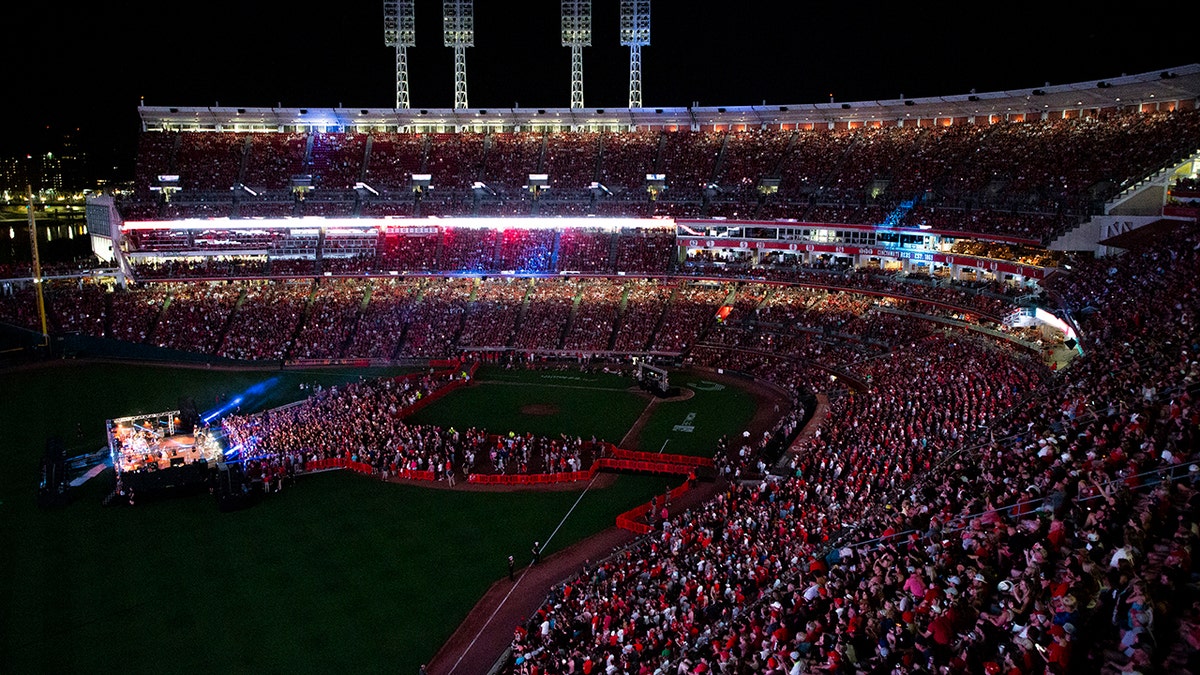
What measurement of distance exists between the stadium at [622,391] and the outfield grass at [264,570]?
13 centimetres

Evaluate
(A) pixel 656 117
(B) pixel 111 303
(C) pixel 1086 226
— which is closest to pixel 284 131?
(B) pixel 111 303

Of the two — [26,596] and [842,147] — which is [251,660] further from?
[842,147]

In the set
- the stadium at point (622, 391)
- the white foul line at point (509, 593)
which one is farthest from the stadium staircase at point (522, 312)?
the white foul line at point (509, 593)

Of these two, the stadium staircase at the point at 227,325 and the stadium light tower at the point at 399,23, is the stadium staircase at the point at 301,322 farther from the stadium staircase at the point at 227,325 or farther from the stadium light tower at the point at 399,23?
the stadium light tower at the point at 399,23

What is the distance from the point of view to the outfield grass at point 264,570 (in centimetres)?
1802

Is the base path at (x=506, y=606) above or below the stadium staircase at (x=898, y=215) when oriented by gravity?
below

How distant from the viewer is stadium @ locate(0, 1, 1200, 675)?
13.2 metres

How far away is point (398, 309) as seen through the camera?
162 ft

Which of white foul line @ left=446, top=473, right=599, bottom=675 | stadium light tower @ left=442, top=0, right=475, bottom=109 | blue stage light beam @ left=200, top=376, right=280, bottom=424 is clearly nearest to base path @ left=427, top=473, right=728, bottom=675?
white foul line @ left=446, top=473, right=599, bottom=675

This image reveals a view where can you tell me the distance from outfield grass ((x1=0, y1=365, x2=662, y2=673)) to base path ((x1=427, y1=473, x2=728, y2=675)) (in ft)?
1.54

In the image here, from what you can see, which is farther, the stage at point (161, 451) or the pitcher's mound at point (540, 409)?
the pitcher's mound at point (540, 409)

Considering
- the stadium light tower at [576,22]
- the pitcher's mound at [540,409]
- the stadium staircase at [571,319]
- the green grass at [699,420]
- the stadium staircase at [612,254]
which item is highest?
the stadium light tower at [576,22]

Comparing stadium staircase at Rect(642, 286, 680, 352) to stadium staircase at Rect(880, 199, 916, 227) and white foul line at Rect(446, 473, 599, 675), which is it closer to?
stadium staircase at Rect(880, 199, 916, 227)

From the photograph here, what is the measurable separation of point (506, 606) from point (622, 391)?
20119 millimetres
